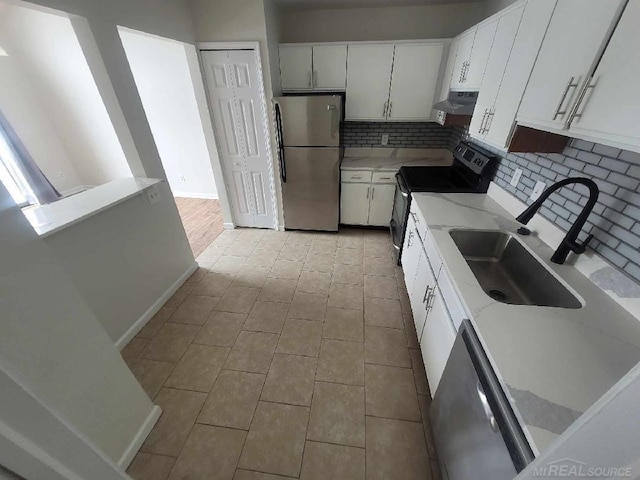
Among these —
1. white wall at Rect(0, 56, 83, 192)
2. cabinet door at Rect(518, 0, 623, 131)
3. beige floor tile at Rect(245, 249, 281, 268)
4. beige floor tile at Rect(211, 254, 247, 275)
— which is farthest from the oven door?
white wall at Rect(0, 56, 83, 192)

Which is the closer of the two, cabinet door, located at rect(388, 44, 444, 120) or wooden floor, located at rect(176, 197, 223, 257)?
cabinet door, located at rect(388, 44, 444, 120)

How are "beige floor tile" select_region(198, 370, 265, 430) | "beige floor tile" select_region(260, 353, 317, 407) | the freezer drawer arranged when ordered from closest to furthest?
"beige floor tile" select_region(198, 370, 265, 430) → "beige floor tile" select_region(260, 353, 317, 407) → the freezer drawer

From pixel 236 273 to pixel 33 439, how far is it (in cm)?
224

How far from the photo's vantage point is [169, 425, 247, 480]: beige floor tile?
127cm

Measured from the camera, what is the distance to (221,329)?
204cm

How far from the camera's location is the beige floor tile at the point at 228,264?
2.71 metres

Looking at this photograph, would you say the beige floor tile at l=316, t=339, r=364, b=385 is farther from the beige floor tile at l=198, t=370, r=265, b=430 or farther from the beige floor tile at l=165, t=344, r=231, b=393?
the beige floor tile at l=165, t=344, r=231, b=393

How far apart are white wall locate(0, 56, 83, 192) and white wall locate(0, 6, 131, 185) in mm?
84

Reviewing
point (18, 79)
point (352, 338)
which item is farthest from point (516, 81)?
point (18, 79)

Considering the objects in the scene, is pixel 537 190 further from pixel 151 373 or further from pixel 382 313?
pixel 151 373

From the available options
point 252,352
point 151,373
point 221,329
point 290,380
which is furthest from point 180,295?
point 290,380

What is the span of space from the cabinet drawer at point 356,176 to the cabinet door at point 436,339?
1.87m

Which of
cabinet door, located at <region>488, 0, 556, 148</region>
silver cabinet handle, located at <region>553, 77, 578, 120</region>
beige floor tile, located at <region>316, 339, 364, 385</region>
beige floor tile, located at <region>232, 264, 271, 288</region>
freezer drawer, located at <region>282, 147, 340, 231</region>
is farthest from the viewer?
freezer drawer, located at <region>282, 147, 340, 231</region>

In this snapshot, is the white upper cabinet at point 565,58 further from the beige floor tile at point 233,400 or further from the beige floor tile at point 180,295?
the beige floor tile at point 180,295
